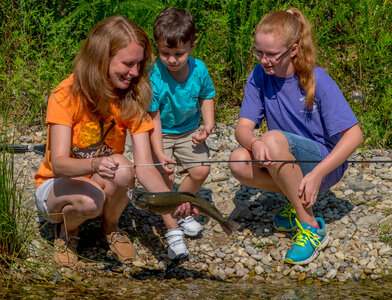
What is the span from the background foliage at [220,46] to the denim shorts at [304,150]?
198 centimetres

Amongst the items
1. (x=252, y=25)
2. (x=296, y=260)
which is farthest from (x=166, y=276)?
(x=252, y=25)

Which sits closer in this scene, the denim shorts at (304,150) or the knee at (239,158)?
the denim shorts at (304,150)

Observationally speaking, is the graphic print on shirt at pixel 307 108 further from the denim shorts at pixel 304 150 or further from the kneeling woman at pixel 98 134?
the kneeling woman at pixel 98 134

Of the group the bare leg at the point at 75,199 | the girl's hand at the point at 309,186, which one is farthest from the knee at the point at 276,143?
the bare leg at the point at 75,199

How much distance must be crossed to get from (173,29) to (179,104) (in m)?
0.58

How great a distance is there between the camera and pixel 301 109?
418 cm

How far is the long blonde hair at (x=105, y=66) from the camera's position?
146 inches

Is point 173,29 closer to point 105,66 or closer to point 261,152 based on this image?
point 105,66

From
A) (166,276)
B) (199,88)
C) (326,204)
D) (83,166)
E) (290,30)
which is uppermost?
(290,30)

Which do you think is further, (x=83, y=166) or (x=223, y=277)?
Result: (x=223, y=277)

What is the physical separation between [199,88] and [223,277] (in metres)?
1.46

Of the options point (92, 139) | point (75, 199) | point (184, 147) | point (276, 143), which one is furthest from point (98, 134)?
point (276, 143)

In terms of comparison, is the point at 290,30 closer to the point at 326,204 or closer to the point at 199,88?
the point at 199,88

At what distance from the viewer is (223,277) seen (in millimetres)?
3988
